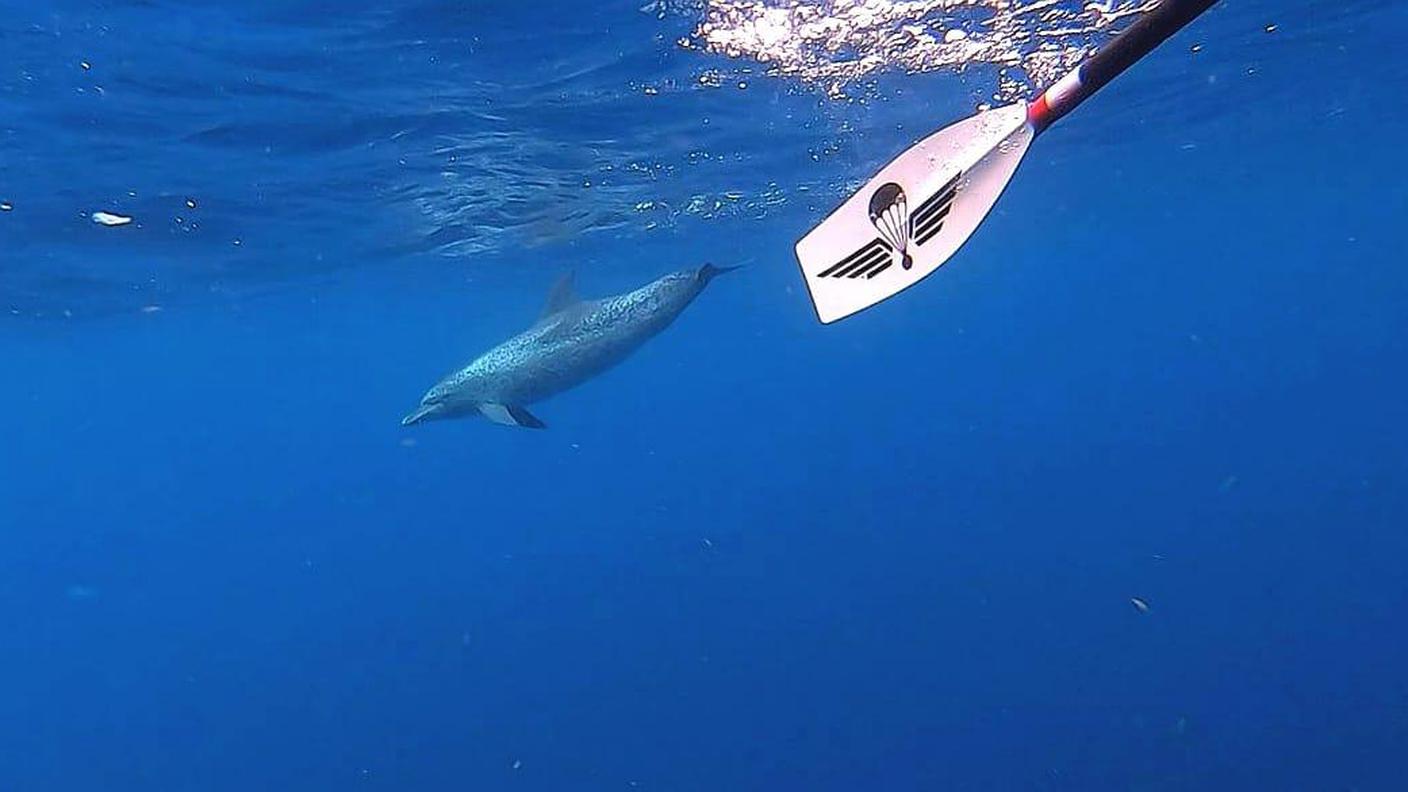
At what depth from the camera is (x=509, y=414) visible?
11930 millimetres

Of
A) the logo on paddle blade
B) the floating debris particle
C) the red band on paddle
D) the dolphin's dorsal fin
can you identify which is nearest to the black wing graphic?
the logo on paddle blade

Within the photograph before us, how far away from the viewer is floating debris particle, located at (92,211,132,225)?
688 inches

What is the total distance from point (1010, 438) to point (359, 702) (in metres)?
29.0

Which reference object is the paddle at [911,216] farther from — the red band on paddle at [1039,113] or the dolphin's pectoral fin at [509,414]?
the dolphin's pectoral fin at [509,414]

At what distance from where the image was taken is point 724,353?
379 feet

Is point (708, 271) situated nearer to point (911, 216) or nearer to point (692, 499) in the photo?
point (911, 216)

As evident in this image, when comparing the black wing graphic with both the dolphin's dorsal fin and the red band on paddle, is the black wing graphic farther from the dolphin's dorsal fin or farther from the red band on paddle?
the dolphin's dorsal fin

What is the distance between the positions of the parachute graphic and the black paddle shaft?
753mm

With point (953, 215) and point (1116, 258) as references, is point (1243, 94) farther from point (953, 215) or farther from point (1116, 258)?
point (1116, 258)

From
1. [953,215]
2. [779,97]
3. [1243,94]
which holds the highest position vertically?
Answer: [953,215]

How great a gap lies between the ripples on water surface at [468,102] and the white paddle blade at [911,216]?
302 inches

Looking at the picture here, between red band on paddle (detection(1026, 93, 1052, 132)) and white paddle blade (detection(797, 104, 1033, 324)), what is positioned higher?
red band on paddle (detection(1026, 93, 1052, 132))

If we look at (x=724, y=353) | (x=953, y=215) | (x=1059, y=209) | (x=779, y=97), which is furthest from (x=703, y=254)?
(x=724, y=353)

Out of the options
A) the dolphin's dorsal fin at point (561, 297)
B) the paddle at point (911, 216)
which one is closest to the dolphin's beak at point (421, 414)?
the dolphin's dorsal fin at point (561, 297)
